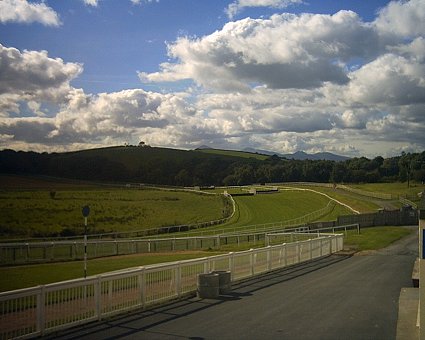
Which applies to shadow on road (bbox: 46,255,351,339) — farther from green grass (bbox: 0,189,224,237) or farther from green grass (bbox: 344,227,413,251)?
green grass (bbox: 0,189,224,237)

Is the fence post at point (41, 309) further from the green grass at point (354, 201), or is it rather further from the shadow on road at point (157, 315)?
the green grass at point (354, 201)

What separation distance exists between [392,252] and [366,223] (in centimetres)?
2367

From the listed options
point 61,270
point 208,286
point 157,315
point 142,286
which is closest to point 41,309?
point 157,315

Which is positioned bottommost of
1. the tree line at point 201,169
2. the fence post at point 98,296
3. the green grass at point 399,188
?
the fence post at point 98,296

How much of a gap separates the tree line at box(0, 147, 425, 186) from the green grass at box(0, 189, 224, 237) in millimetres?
24874

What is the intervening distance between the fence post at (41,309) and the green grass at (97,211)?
3870 centimetres

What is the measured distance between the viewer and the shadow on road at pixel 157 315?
1067cm

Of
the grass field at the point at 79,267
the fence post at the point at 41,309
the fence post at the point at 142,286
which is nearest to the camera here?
the fence post at the point at 41,309

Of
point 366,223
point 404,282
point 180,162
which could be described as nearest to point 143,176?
point 180,162

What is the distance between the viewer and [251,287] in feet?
56.1

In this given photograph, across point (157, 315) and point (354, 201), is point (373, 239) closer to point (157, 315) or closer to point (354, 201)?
point (157, 315)

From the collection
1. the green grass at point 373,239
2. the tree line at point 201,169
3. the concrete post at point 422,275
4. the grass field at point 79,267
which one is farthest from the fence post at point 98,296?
the tree line at point 201,169

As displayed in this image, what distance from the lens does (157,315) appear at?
495 inches

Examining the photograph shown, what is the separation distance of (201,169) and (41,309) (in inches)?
5531
